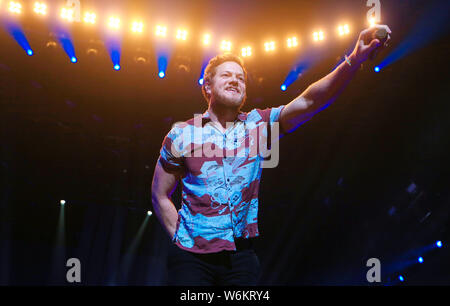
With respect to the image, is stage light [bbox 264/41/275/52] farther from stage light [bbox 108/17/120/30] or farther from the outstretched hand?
the outstretched hand

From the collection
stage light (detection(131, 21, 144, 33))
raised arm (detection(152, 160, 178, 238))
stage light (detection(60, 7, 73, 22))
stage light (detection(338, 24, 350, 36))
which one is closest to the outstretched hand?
raised arm (detection(152, 160, 178, 238))

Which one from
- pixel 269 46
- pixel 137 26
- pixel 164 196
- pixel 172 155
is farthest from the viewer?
pixel 269 46

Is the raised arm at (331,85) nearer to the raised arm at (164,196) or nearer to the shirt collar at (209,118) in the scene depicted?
the shirt collar at (209,118)

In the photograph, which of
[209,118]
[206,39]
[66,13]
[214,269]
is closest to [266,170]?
[206,39]

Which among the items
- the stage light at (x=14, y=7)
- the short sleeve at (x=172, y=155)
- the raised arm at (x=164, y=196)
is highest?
the stage light at (x=14, y=7)

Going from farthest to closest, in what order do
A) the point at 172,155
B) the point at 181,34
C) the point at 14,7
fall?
the point at 181,34 → the point at 14,7 → the point at 172,155

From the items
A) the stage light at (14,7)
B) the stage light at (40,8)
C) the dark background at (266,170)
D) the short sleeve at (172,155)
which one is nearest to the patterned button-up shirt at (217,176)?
the short sleeve at (172,155)

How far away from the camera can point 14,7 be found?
17.4 feet

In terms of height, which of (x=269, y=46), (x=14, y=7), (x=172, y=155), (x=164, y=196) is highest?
(x=269, y=46)

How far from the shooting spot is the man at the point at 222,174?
1741 mm

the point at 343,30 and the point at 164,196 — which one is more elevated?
the point at 343,30

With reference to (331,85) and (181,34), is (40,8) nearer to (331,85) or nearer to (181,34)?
(181,34)

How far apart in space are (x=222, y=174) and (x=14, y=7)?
17.0ft

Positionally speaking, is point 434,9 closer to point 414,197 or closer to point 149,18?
point 414,197
